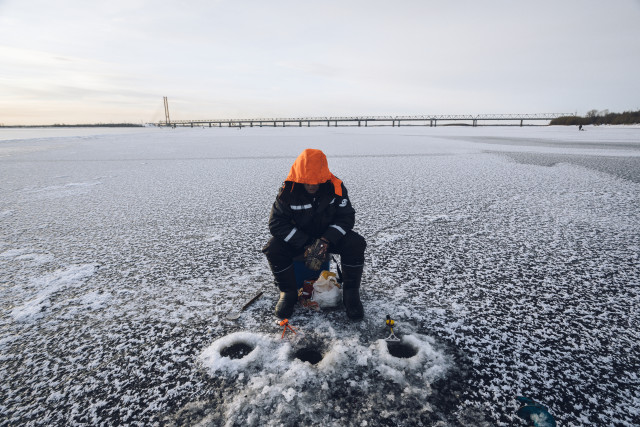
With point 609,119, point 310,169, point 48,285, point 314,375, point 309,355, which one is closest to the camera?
point 314,375

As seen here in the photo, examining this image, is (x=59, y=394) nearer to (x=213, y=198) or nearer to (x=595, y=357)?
(x=595, y=357)

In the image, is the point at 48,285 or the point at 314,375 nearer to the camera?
A: the point at 314,375

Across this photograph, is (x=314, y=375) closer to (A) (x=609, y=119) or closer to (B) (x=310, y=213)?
(B) (x=310, y=213)

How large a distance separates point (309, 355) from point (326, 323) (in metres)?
0.29

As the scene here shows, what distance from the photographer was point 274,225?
1.96m

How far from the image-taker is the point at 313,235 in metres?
2.06

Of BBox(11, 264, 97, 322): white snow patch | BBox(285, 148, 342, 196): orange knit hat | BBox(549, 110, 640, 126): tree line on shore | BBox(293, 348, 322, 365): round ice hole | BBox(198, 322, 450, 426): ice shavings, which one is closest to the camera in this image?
BBox(198, 322, 450, 426): ice shavings

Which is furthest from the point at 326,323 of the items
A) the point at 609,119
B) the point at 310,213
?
the point at 609,119

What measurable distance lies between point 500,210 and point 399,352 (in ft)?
10.6

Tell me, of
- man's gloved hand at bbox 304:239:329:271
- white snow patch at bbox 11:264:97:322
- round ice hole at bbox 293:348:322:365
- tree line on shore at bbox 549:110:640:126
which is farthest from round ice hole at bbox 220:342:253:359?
tree line on shore at bbox 549:110:640:126

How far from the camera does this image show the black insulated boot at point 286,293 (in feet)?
6.38

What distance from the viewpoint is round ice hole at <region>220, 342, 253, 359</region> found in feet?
5.40

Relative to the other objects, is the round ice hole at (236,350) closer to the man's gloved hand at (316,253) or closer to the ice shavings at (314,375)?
the ice shavings at (314,375)

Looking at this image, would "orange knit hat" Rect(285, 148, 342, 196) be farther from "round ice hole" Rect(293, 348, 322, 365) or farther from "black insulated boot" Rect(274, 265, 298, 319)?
"round ice hole" Rect(293, 348, 322, 365)
